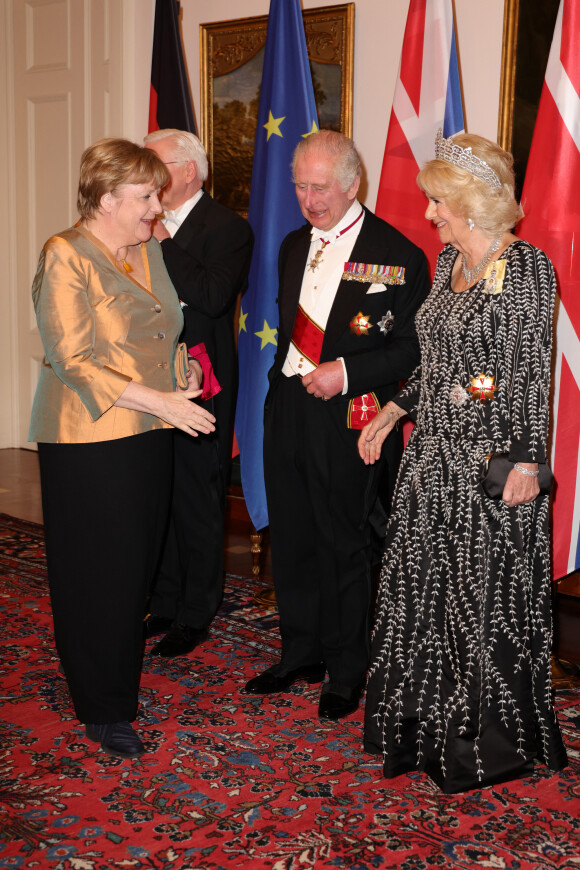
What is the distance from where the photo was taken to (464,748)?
92.1 inches

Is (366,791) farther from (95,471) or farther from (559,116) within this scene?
(559,116)

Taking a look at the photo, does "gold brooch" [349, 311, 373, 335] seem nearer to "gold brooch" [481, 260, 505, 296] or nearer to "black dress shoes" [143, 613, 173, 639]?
"gold brooch" [481, 260, 505, 296]

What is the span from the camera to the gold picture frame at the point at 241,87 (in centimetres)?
454

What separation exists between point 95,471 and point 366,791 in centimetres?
109

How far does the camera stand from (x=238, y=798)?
2.29 m

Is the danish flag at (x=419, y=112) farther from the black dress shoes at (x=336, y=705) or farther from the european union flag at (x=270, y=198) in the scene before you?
the black dress shoes at (x=336, y=705)

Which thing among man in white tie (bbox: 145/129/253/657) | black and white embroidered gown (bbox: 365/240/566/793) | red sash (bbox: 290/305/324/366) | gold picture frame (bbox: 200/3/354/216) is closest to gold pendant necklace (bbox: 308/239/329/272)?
red sash (bbox: 290/305/324/366)

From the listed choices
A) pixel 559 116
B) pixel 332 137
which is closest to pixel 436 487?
pixel 332 137

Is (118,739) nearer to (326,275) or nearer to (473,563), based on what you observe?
(473,563)

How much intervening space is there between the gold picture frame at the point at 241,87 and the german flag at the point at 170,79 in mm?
475

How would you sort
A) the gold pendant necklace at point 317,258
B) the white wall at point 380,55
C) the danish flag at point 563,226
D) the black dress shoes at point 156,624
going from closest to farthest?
1. the gold pendant necklace at point 317,258
2. the danish flag at point 563,226
3. the black dress shoes at point 156,624
4. the white wall at point 380,55

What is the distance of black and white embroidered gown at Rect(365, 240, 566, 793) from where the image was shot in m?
2.24

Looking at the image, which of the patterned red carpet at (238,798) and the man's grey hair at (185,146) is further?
the man's grey hair at (185,146)

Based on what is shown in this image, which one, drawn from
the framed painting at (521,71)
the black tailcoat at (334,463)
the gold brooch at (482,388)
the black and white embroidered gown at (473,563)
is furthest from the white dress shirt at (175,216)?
the framed painting at (521,71)
